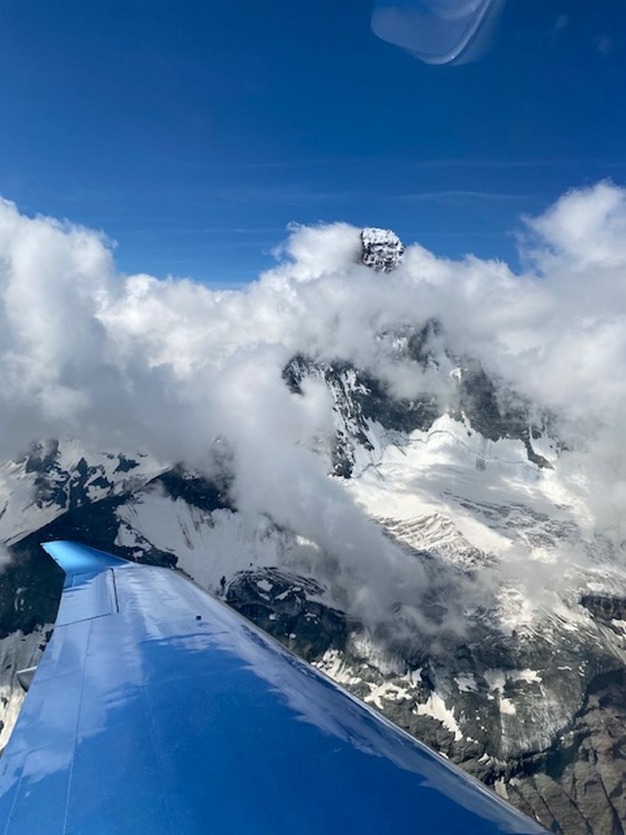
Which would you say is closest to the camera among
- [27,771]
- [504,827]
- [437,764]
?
[504,827]

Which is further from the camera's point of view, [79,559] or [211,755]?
[79,559]

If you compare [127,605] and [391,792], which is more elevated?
[127,605]

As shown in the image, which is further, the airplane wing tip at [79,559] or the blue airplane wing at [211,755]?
the airplane wing tip at [79,559]

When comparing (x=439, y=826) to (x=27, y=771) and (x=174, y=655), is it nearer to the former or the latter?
(x=27, y=771)

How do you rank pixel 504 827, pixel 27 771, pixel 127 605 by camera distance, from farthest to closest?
1. pixel 127 605
2. pixel 27 771
3. pixel 504 827

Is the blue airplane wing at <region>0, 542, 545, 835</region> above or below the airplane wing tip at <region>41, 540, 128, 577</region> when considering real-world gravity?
below

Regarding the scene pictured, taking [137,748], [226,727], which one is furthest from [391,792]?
[137,748]

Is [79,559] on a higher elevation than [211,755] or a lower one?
higher

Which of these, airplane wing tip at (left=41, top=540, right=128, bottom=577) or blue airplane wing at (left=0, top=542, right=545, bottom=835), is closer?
blue airplane wing at (left=0, top=542, right=545, bottom=835)
